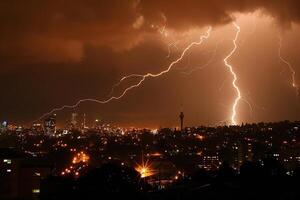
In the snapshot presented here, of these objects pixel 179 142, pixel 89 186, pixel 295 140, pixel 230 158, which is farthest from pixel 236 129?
pixel 89 186

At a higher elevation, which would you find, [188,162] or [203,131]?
[203,131]

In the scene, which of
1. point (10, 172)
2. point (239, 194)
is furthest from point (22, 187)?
point (239, 194)

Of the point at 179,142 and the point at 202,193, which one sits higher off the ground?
the point at 179,142

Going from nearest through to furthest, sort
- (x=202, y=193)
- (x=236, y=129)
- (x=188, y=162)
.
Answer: (x=202, y=193), (x=188, y=162), (x=236, y=129)

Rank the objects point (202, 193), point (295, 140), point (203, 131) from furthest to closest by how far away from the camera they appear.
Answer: point (203, 131), point (295, 140), point (202, 193)

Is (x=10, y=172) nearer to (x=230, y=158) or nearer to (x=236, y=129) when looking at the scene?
(x=230, y=158)

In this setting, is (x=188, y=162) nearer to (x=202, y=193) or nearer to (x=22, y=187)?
(x=22, y=187)

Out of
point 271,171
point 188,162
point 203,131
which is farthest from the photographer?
point 203,131

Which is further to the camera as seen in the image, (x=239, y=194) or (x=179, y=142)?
(x=179, y=142)

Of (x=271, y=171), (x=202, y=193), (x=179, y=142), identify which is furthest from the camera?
(x=179, y=142)
